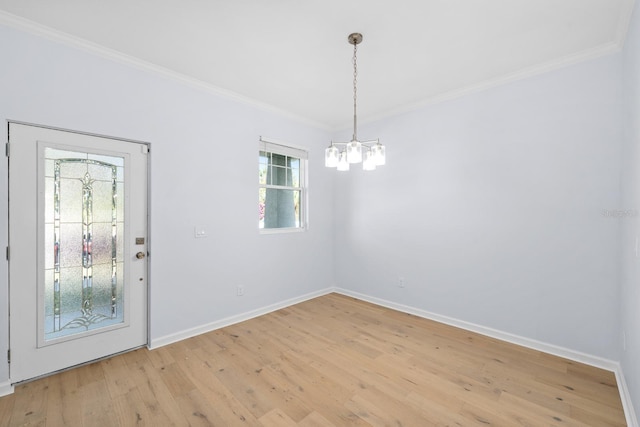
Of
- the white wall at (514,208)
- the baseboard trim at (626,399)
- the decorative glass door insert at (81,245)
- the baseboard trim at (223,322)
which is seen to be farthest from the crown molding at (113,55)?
the baseboard trim at (626,399)

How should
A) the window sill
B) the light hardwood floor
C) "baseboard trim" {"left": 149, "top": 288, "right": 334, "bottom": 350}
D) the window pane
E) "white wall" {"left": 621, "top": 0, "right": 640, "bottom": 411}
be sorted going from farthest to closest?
1. the window pane
2. the window sill
3. "baseboard trim" {"left": 149, "top": 288, "right": 334, "bottom": 350}
4. the light hardwood floor
5. "white wall" {"left": 621, "top": 0, "right": 640, "bottom": 411}

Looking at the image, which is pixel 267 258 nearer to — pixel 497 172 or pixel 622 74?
pixel 497 172

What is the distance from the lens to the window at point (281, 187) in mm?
3883

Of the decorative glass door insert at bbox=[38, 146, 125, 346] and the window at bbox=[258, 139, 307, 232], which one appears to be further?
the window at bbox=[258, 139, 307, 232]

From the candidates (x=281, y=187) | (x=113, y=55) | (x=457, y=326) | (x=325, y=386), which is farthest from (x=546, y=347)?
(x=113, y=55)

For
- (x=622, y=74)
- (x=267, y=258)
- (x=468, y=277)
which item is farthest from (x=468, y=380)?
(x=622, y=74)

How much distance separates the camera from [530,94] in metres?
2.80

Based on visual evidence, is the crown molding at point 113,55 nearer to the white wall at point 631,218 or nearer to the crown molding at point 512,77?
the crown molding at point 512,77

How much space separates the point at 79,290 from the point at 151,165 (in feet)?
4.23

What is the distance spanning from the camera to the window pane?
3971 millimetres

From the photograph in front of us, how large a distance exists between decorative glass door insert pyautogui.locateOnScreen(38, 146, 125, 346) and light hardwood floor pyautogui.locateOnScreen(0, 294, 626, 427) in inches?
17.4

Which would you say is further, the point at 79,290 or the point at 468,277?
the point at 468,277

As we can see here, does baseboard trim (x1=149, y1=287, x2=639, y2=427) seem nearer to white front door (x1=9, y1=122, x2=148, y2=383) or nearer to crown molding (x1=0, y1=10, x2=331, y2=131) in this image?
white front door (x1=9, y1=122, x2=148, y2=383)

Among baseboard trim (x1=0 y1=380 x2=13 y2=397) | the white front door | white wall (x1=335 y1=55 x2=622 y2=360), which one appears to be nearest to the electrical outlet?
the white front door
